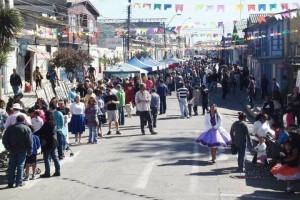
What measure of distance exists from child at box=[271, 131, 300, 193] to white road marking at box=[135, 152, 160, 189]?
9.05 ft

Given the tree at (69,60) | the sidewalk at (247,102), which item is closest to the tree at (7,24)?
the sidewalk at (247,102)

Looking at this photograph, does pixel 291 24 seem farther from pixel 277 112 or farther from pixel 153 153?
pixel 153 153

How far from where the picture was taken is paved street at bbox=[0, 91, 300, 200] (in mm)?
11031

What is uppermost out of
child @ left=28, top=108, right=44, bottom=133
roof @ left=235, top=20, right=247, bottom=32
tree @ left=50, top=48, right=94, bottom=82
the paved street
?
roof @ left=235, top=20, right=247, bottom=32

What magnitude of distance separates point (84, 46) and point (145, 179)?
135 feet

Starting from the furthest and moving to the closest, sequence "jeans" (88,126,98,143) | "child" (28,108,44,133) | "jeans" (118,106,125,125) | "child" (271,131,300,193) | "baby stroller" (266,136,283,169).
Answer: "jeans" (118,106,125,125), "jeans" (88,126,98,143), "child" (28,108,44,133), "baby stroller" (266,136,283,169), "child" (271,131,300,193)

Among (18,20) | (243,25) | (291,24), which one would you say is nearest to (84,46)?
(291,24)

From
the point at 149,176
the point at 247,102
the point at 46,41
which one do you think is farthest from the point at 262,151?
the point at 46,41

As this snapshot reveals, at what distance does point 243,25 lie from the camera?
83.6m

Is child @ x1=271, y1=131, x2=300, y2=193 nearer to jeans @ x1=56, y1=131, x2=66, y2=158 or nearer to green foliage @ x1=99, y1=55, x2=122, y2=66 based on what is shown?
Result: jeans @ x1=56, y1=131, x2=66, y2=158

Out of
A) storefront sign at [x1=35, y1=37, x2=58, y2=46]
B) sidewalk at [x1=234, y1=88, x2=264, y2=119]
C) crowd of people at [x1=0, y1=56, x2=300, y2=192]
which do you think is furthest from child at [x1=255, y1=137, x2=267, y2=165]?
storefront sign at [x1=35, y1=37, x2=58, y2=46]

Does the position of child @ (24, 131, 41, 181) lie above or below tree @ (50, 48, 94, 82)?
below

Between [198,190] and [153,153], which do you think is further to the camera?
[153,153]

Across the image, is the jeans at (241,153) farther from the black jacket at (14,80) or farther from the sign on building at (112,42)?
the sign on building at (112,42)
